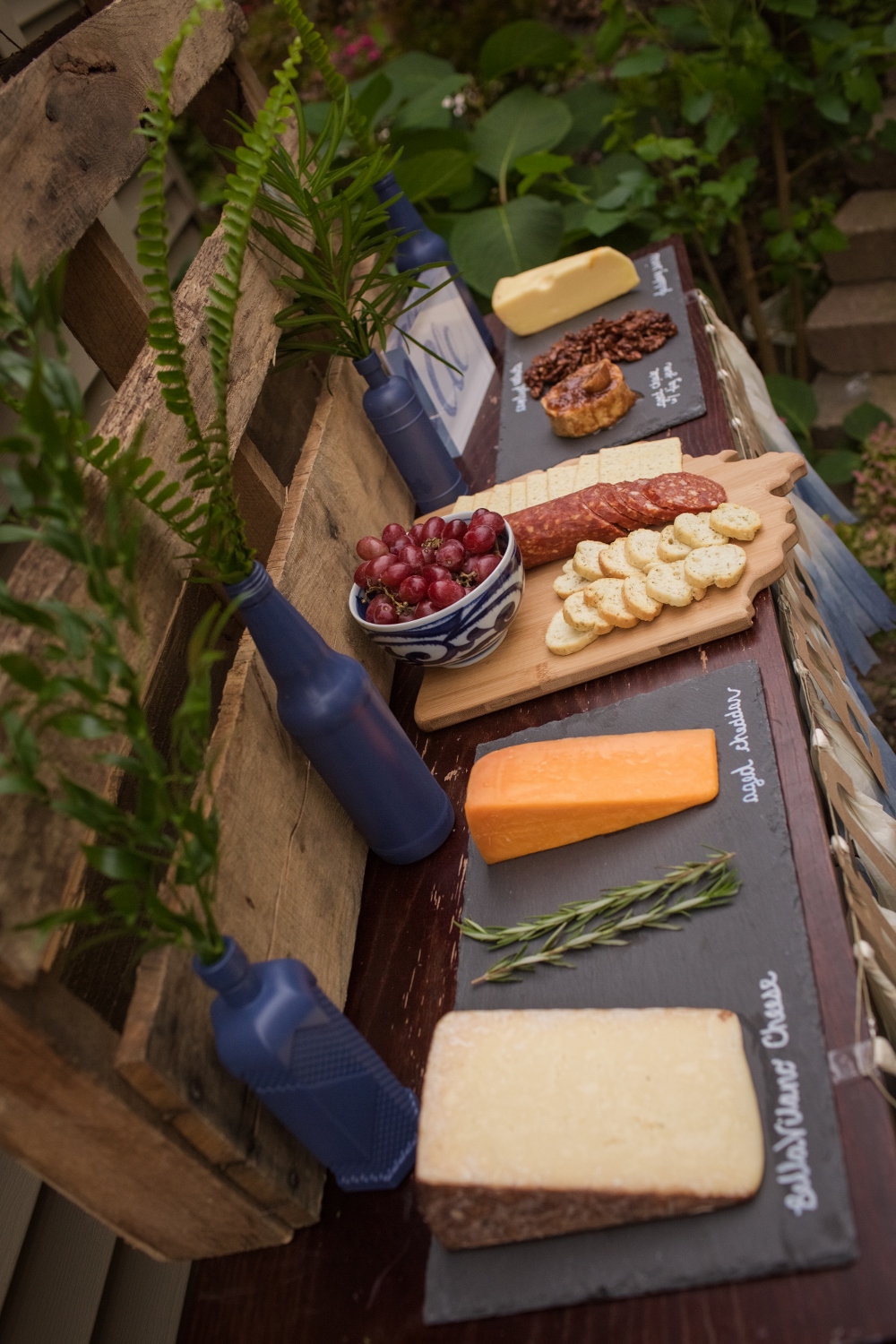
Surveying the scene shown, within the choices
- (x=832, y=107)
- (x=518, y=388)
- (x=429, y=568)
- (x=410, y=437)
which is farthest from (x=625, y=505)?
(x=832, y=107)

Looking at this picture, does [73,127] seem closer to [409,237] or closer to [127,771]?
[127,771]

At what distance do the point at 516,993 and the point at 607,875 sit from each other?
0.19 metres

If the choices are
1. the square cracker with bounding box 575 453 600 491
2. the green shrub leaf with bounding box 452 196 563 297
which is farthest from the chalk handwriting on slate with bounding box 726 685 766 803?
the green shrub leaf with bounding box 452 196 563 297

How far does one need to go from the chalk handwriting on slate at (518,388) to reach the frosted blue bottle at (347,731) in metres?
1.24

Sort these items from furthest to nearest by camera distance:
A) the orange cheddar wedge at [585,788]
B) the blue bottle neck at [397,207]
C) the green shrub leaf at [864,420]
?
1. the green shrub leaf at [864,420]
2. the blue bottle neck at [397,207]
3. the orange cheddar wedge at [585,788]

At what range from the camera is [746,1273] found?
37.6 inches

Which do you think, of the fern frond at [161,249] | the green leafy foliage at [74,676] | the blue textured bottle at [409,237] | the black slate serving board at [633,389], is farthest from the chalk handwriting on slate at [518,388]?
the green leafy foliage at [74,676]

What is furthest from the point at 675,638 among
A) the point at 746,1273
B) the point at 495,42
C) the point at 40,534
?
the point at 495,42

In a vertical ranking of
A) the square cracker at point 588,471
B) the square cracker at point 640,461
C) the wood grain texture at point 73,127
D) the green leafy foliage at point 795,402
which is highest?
the wood grain texture at point 73,127

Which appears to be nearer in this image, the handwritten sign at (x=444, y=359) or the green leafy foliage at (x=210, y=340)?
the green leafy foliage at (x=210, y=340)

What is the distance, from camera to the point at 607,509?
6.02 feet

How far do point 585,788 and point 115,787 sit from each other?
1.93 feet

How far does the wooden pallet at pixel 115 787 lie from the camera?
971 mm

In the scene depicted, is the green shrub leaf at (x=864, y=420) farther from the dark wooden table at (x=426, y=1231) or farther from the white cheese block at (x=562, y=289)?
the dark wooden table at (x=426, y=1231)
